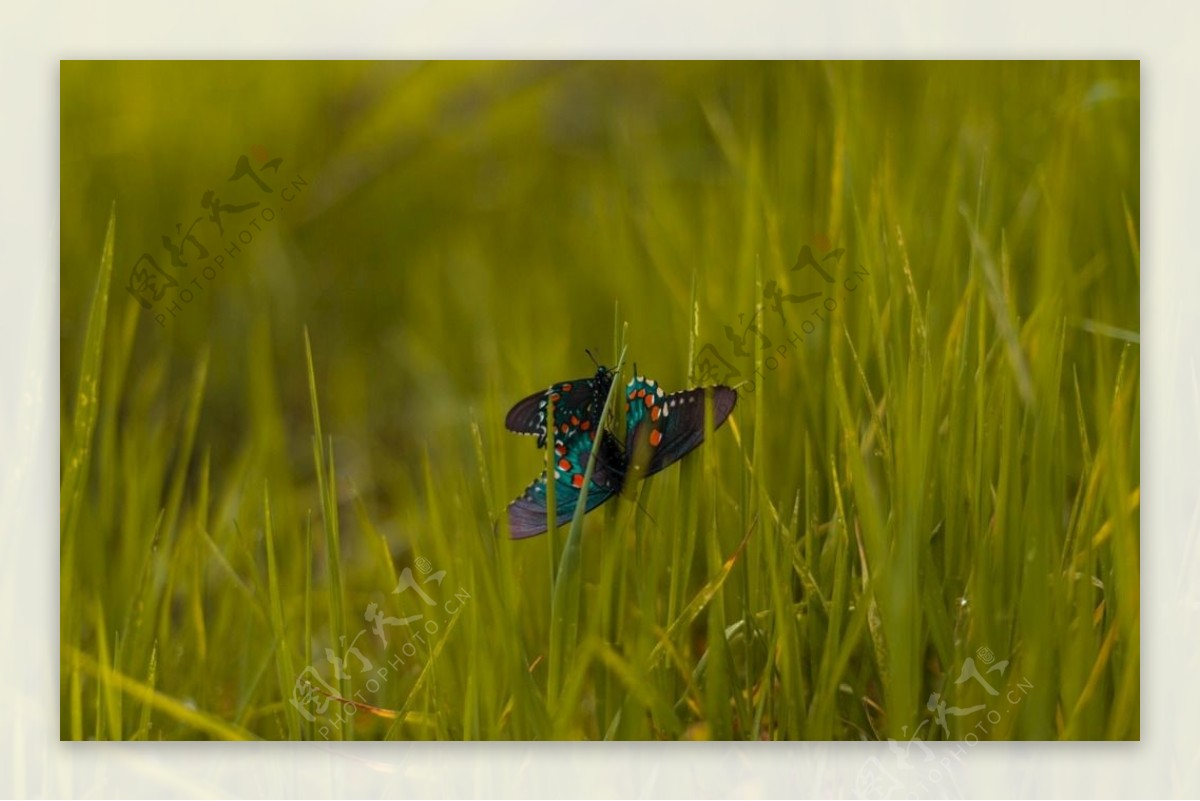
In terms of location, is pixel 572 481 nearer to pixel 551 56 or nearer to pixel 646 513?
pixel 646 513

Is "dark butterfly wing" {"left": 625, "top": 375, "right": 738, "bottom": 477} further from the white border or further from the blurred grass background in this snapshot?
the white border

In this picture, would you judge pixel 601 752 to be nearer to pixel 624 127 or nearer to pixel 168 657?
pixel 168 657

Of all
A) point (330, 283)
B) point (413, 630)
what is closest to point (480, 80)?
point (330, 283)

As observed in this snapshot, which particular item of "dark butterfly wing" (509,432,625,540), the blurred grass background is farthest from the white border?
"dark butterfly wing" (509,432,625,540)

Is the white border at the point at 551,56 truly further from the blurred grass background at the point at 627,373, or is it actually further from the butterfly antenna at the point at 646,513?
the butterfly antenna at the point at 646,513

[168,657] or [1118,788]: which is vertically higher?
[168,657]

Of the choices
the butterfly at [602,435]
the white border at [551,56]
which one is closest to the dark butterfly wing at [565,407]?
the butterfly at [602,435]
